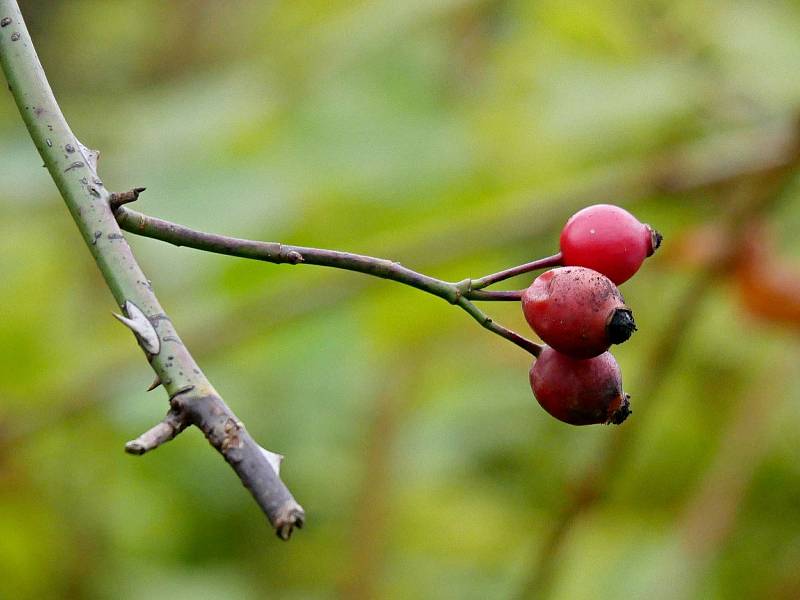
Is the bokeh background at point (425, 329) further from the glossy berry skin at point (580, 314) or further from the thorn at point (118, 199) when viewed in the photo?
the thorn at point (118, 199)

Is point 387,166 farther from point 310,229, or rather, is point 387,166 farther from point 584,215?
point 584,215

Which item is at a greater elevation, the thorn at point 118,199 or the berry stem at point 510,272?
the berry stem at point 510,272

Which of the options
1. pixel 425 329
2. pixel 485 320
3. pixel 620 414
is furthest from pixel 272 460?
pixel 425 329

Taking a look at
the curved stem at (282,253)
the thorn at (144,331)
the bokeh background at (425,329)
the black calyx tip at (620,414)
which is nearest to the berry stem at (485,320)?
the curved stem at (282,253)

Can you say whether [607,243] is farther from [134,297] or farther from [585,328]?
[134,297]

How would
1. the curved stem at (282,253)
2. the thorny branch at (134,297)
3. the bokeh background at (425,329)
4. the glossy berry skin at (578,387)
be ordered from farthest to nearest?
the bokeh background at (425,329) < the glossy berry skin at (578,387) < the curved stem at (282,253) < the thorny branch at (134,297)

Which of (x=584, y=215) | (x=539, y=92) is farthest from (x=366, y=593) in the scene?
(x=584, y=215)
